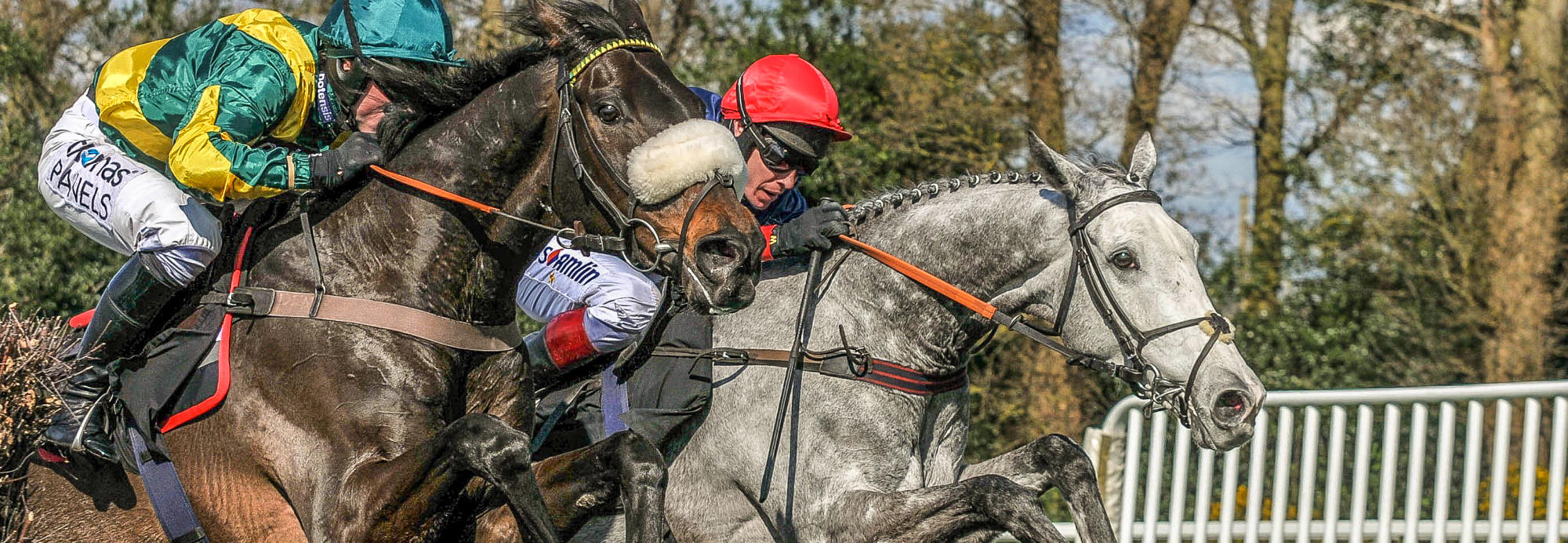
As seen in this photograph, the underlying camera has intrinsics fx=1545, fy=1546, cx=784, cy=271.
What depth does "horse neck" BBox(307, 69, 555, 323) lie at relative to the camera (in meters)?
3.62

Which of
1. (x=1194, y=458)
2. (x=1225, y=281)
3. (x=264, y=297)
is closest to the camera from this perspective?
(x=264, y=297)

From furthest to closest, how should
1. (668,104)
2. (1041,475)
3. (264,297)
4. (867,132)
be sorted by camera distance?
1. (867,132)
2. (1041,475)
3. (264,297)
4. (668,104)

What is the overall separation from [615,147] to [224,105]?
3.08 feet

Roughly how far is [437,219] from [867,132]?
25.9 feet

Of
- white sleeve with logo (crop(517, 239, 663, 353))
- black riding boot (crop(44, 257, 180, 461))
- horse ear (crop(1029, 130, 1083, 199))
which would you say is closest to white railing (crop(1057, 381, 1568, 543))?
horse ear (crop(1029, 130, 1083, 199))

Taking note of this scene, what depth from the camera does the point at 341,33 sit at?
3.81m

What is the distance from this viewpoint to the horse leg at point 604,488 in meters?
3.28

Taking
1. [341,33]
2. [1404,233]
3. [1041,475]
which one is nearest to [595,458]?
[341,33]

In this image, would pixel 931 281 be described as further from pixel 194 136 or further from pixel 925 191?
pixel 194 136

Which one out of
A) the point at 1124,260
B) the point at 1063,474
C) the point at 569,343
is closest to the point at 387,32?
the point at 569,343

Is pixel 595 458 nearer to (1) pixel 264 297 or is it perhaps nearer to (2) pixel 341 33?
(1) pixel 264 297

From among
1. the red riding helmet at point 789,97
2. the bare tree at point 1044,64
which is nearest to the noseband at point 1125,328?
the red riding helmet at point 789,97

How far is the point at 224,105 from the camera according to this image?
3572 millimetres

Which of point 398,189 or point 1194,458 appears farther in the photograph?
point 1194,458
